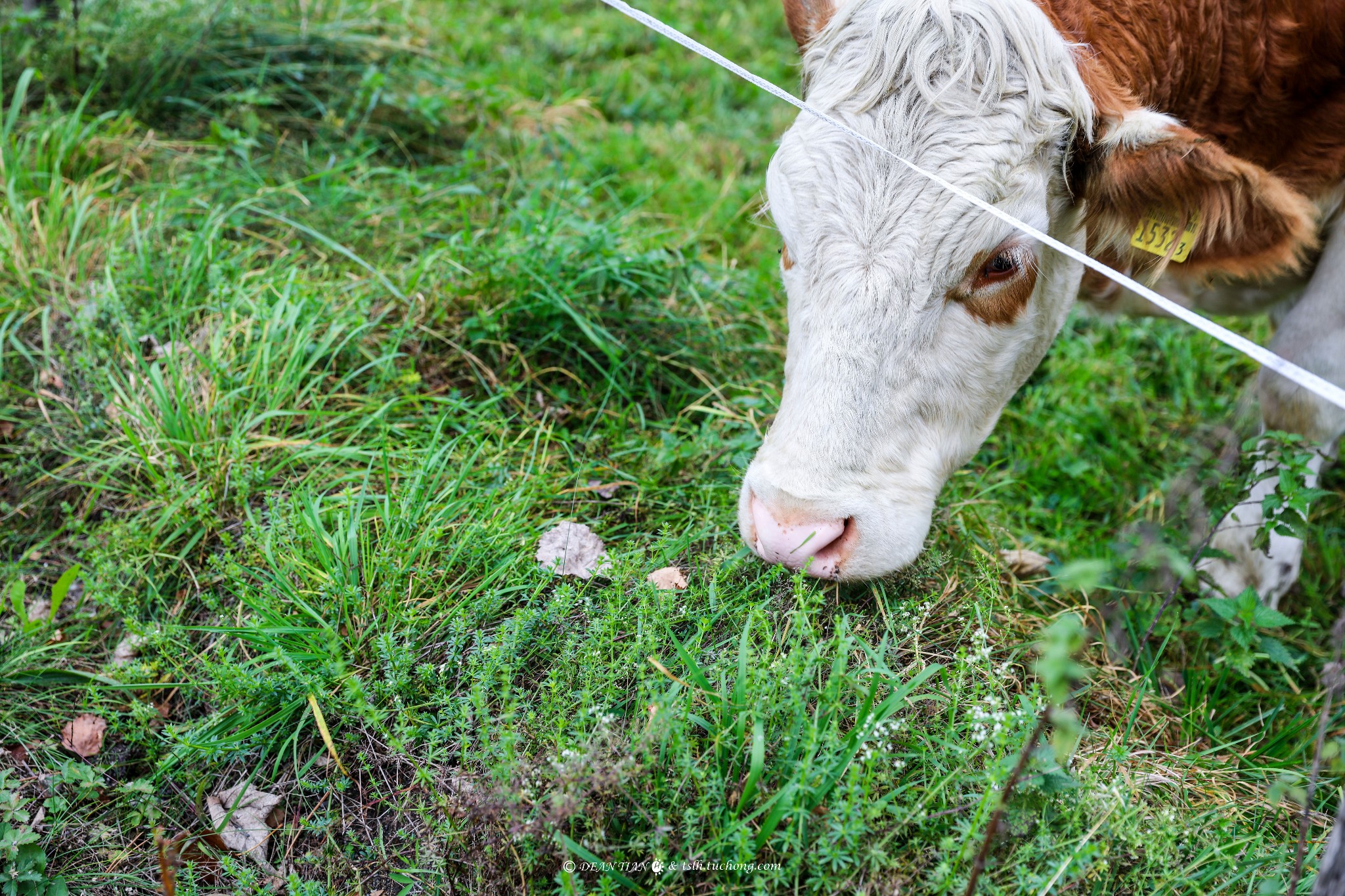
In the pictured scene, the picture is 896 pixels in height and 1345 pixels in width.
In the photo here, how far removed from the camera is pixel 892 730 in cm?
186

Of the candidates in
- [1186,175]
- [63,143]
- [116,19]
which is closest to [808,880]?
[1186,175]

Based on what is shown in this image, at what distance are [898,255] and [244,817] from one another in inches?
76.0

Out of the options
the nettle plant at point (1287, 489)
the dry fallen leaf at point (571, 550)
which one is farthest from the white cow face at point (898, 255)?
the nettle plant at point (1287, 489)

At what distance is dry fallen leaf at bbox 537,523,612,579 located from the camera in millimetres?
2414

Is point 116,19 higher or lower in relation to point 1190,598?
higher

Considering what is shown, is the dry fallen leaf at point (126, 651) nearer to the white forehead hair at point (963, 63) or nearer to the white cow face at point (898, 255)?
the white cow face at point (898, 255)

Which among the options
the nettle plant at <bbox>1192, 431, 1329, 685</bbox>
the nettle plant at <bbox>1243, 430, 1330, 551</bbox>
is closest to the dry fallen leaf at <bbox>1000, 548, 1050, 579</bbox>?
the nettle plant at <bbox>1192, 431, 1329, 685</bbox>

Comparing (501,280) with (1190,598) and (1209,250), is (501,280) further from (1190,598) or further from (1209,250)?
(1190,598)

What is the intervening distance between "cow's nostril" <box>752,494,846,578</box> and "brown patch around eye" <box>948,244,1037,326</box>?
25.0 inches

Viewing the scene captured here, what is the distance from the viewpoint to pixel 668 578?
2.38 metres

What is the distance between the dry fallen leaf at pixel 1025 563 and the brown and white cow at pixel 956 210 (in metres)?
0.45

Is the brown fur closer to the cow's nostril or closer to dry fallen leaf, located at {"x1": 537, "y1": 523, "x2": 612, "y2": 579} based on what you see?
the cow's nostril

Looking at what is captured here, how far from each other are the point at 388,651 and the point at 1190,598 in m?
→ 2.48

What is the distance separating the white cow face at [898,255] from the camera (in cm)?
213
